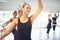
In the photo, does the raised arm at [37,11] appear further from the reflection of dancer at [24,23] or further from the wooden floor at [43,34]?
the wooden floor at [43,34]

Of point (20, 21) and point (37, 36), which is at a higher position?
point (20, 21)

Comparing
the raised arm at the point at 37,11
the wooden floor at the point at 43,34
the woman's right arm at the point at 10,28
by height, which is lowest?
the wooden floor at the point at 43,34

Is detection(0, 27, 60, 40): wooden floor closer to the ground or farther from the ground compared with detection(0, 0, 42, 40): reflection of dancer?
closer to the ground

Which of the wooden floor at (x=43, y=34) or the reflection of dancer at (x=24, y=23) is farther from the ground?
the reflection of dancer at (x=24, y=23)

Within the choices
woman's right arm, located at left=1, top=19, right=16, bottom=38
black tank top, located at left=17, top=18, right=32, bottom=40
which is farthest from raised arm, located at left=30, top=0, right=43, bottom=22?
woman's right arm, located at left=1, top=19, right=16, bottom=38

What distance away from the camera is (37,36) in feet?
5.69

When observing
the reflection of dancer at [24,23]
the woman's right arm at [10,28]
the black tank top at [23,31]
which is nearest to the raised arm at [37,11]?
the reflection of dancer at [24,23]

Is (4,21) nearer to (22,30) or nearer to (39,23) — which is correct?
(22,30)

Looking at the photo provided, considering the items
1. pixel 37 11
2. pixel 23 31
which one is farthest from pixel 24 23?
pixel 37 11

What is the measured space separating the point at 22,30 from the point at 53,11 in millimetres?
527

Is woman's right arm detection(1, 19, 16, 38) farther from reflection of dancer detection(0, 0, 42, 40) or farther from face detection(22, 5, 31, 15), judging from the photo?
face detection(22, 5, 31, 15)

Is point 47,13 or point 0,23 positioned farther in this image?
point 47,13

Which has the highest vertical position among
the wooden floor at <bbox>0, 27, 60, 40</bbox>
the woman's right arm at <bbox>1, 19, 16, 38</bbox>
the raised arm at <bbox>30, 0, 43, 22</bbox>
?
the raised arm at <bbox>30, 0, 43, 22</bbox>

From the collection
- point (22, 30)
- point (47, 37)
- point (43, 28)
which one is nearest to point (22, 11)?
point (22, 30)
